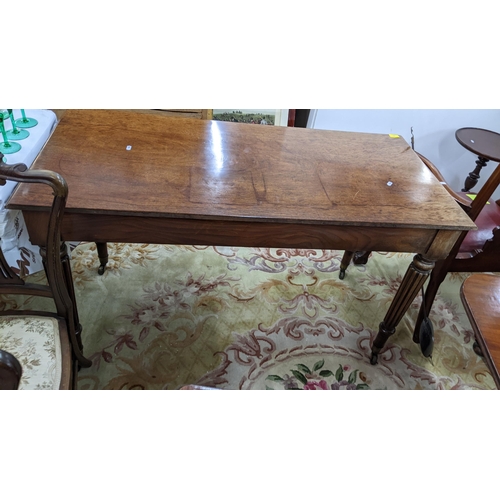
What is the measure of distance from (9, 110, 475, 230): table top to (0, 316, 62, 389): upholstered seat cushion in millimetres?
332

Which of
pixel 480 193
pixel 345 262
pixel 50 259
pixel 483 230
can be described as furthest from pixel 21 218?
pixel 483 230

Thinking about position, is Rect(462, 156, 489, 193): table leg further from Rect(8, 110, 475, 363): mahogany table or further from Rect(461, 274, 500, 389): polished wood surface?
Rect(461, 274, 500, 389): polished wood surface

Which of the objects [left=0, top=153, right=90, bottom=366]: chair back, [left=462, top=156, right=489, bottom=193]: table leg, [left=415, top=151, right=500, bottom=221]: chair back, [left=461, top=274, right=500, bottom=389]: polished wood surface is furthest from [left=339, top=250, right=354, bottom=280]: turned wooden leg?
[left=0, top=153, right=90, bottom=366]: chair back

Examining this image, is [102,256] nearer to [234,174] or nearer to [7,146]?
[7,146]

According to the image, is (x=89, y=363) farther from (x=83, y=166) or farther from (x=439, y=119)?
(x=439, y=119)

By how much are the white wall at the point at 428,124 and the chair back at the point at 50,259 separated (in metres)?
2.02

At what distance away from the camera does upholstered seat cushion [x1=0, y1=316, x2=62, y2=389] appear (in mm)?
962

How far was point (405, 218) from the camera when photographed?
3.78 ft

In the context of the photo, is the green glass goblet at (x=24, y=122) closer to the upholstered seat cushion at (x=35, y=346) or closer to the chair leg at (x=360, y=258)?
the upholstered seat cushion at (x=35, y=346)

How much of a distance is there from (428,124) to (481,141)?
0.45 meters

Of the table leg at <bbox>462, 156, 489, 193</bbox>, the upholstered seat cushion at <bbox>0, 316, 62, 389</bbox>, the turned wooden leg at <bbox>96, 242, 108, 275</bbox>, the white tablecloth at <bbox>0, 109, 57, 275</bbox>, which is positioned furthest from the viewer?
the table leg at <bbox>462, 156, 489, 193</bbox>

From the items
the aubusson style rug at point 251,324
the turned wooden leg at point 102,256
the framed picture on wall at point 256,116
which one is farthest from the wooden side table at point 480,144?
the turned wooden leg at point 102,256

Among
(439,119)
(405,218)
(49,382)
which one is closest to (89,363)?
(49,382)

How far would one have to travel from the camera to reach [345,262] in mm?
1986
